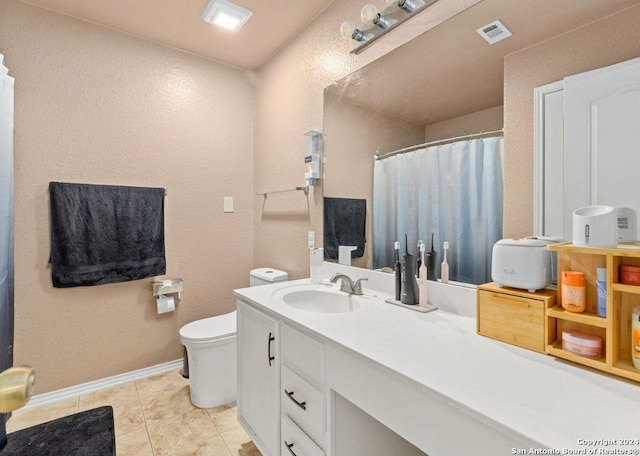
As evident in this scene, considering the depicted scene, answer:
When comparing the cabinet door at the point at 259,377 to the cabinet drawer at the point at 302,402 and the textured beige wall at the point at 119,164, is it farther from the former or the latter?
the textured beige wall at the point at 119,164

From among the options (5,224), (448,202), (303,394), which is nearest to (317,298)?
(303,394)

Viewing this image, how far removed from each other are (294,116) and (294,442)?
1.90 metres

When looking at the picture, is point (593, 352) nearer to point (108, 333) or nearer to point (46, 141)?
point (108, 333)

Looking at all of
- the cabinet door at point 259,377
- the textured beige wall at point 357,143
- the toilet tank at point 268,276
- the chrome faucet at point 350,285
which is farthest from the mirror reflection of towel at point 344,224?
the cabinet door at point 259,377

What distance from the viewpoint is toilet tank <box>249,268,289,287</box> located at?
Result: 214 centimetres

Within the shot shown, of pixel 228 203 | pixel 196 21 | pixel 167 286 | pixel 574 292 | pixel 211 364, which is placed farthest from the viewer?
pixel 228 203

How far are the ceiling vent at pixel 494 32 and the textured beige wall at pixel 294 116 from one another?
32cm

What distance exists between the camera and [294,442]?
1152 millimetres

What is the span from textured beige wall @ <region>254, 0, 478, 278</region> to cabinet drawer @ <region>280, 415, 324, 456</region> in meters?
1.03

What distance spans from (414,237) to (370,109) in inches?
29.4

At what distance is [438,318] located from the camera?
1152 millimetres

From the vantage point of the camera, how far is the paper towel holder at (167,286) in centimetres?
221

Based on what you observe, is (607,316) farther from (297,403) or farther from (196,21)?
(196,21)

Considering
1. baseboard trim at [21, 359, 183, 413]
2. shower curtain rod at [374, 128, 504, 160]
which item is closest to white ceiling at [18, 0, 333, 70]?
shower curtain rod at [374, 128, 504, 160]
